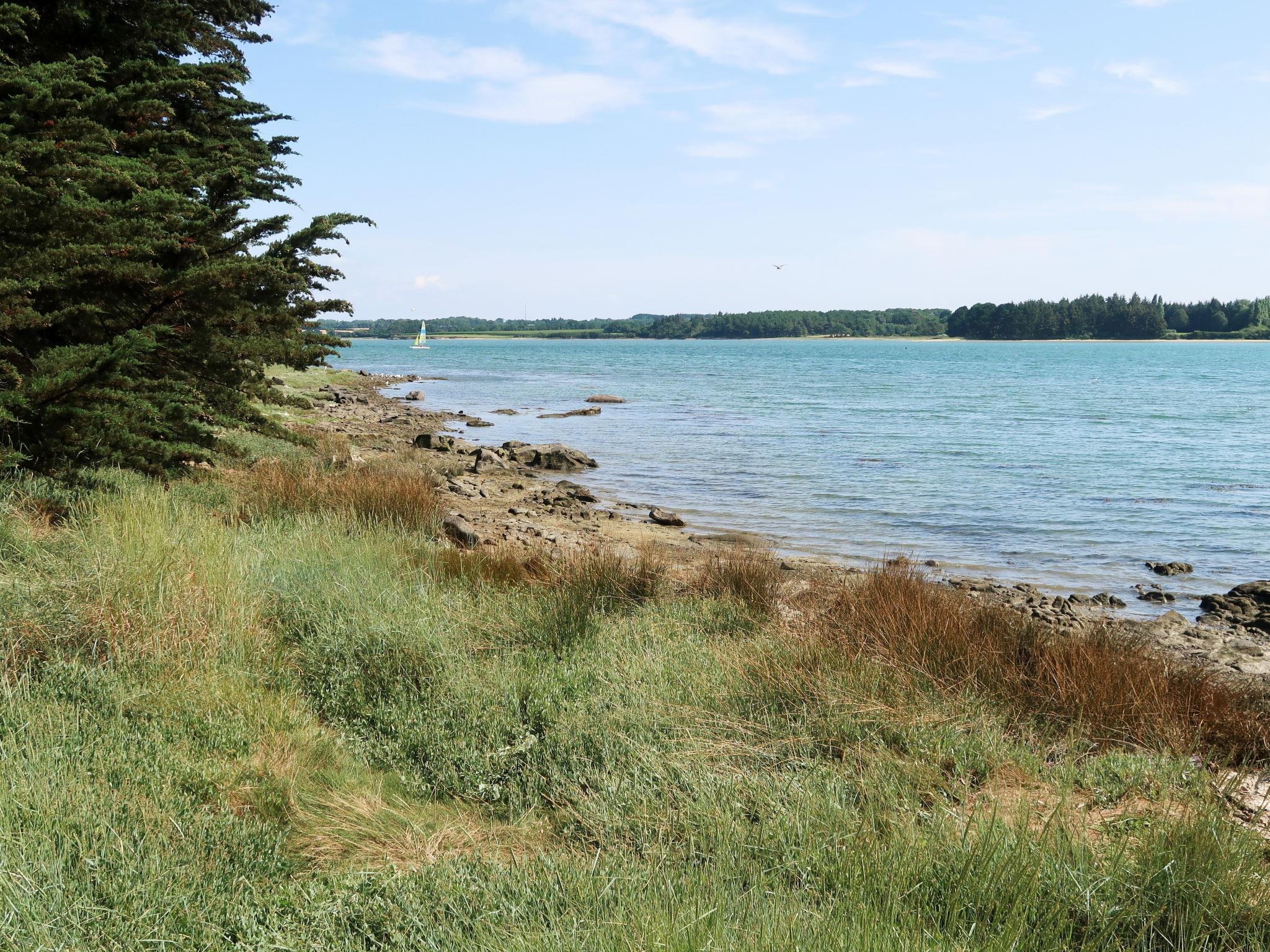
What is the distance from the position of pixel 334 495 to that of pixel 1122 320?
18819cm

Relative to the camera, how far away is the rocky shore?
33.1 ft

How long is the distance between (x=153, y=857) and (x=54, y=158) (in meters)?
6.55

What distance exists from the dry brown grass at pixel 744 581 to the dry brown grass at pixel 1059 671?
66 cm

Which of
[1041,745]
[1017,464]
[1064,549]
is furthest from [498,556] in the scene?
[1017,464]

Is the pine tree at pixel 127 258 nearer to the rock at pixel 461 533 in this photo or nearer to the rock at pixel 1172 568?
the rock at pixel 461 533

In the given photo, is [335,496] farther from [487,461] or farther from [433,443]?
[433,443]

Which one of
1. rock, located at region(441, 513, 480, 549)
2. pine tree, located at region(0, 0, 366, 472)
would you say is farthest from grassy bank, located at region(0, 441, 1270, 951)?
rock, located at region(441, 513, 480, 549)

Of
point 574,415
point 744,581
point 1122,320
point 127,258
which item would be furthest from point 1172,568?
point 1122,320

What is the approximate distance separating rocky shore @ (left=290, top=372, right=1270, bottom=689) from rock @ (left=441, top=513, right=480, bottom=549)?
0.02 metres

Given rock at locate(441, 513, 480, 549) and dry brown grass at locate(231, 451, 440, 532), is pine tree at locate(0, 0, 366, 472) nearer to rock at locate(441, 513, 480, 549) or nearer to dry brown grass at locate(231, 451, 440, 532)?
dry brown grass at locate(231, 451, 440, 532)

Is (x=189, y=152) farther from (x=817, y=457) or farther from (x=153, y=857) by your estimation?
(x=817, y=457)

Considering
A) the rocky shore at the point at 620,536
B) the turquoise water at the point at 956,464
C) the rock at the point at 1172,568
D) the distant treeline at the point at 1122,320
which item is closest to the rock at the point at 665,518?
the rocky shore at the point at 620,536

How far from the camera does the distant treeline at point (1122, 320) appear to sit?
167625mm

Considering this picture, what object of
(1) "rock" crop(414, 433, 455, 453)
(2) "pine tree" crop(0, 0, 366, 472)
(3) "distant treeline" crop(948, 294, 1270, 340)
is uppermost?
(3) "distant treeline" crop(948, 294, 1270, 340)
